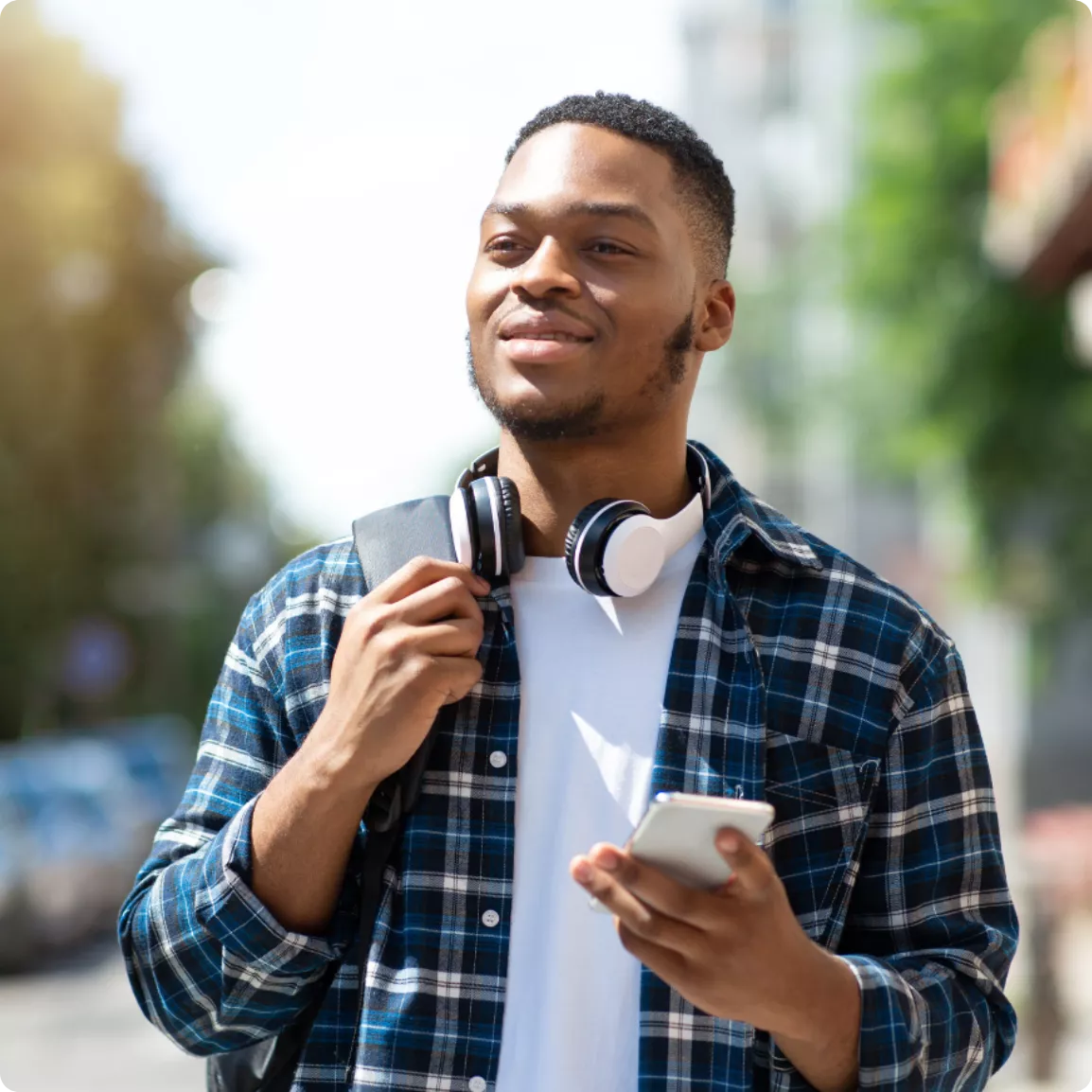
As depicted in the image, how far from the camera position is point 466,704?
232 centimetres

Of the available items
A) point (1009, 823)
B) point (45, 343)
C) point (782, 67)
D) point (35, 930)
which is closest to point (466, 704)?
point (35, 930)

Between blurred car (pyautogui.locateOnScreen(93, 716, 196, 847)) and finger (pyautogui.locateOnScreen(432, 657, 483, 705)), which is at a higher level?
blurred car (pyautogui.locateOnScreen(93, 716, 196, 847))

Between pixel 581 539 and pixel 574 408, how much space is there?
0.66 ft

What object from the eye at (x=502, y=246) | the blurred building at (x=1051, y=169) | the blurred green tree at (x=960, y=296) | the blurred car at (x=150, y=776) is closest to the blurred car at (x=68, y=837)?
the blurred car at (x=150, y=776)

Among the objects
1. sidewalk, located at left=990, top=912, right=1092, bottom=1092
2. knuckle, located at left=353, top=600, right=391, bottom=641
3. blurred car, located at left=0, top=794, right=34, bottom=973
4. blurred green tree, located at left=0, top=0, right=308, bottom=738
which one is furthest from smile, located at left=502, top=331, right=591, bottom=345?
blurred green tree, located at left=0, top=0, right=308, bottom=738

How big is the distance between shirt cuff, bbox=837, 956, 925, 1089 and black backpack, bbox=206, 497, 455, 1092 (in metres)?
0.62

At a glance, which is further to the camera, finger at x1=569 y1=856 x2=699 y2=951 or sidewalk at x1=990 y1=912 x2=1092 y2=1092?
sidewalk at x1=990 y1=912 x2=1092 y2=1092

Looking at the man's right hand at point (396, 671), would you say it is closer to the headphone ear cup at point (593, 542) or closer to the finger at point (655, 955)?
the headphone ear cup at point (593, 542)

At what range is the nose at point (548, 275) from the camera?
2359mm

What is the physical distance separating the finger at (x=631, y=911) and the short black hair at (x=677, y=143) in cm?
115

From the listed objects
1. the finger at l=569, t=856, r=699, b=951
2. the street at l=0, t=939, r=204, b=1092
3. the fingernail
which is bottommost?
the street at l=0, t=939, r=204, b=1092

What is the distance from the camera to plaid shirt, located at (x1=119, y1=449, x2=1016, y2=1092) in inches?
85.5

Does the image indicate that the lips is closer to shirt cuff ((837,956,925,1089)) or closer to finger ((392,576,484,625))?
finger ((392,576,484,625))

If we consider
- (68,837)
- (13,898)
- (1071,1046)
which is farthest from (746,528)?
(68,837)
